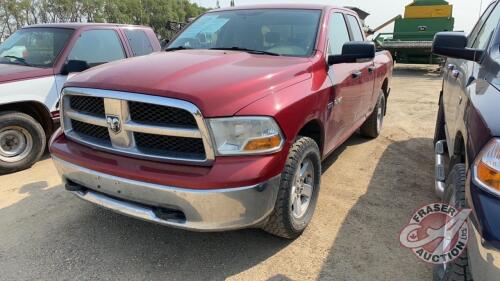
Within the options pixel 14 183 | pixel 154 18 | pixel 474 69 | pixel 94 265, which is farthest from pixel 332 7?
pixel 154 18

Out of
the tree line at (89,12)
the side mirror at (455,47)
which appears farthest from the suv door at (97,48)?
the tree line at (89,12)

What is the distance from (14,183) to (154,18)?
57776mm

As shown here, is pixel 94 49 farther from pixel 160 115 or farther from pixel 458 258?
pixel 458 258

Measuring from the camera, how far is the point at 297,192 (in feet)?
10.3

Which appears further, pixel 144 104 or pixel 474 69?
pixel 474 69

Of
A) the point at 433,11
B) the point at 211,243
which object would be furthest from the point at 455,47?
the point at 433,11

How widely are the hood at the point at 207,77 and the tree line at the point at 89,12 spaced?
1577 cm

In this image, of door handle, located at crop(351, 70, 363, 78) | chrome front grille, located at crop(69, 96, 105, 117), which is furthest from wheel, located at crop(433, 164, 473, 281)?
chrome front grille, located at crop(69, 96, 105, 117)

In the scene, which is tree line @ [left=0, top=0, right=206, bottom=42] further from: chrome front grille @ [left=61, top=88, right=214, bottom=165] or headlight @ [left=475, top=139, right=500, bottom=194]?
headlight @ [left=475, top=139, right=500, bottom=194]

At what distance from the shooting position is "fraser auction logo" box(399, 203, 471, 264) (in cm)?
203

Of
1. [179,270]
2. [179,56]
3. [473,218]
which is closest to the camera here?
[473,218]

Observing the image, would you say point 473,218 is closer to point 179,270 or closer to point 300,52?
point 179,270

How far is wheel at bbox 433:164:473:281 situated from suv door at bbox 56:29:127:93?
4660 mm

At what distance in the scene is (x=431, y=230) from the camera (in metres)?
2.89
